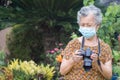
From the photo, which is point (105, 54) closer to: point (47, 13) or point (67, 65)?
point (67, 65)

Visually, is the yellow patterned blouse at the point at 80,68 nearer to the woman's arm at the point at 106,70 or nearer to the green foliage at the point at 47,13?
the woman's arm at the point at 106,70

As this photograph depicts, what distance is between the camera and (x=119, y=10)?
696 cm

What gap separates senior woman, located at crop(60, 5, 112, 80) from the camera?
14.0 ft

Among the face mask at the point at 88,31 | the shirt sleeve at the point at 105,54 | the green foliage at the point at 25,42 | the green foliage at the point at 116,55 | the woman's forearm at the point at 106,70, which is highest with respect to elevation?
the face mask at the point at 88,31

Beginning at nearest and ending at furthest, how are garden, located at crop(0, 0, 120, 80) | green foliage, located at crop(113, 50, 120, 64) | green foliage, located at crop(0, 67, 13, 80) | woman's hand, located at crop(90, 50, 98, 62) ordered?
woman's hand, located at crop(90, 50, 98, 62) < green foliage, located at crop(113, 50, 120, 64) < green foliage, located at crop(0, 67, 13, 80) < garden, located at crop(0, 0, 120, 80)

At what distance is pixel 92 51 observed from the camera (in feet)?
14.1

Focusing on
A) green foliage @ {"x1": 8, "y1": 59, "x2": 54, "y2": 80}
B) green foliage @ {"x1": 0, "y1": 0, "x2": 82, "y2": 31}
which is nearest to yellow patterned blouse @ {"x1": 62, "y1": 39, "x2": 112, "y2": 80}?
green foliage @ {"x1": 8, "y1": 59, "x2": 54, "y2": 80}

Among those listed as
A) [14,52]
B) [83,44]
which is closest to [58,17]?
[14,52]

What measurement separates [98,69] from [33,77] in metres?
2.20

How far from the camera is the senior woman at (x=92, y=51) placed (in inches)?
168

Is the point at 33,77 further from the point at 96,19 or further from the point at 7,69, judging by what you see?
the point at 96,19

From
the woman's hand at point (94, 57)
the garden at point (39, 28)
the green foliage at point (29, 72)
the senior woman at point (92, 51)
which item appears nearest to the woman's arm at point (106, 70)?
the senior woman at point (92, 51)

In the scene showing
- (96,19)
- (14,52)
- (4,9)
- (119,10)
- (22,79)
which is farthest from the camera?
(4,9)

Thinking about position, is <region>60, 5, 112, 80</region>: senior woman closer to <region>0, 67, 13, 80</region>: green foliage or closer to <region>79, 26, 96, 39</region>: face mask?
<region>79, 26, 96, 39</region>: face mask
